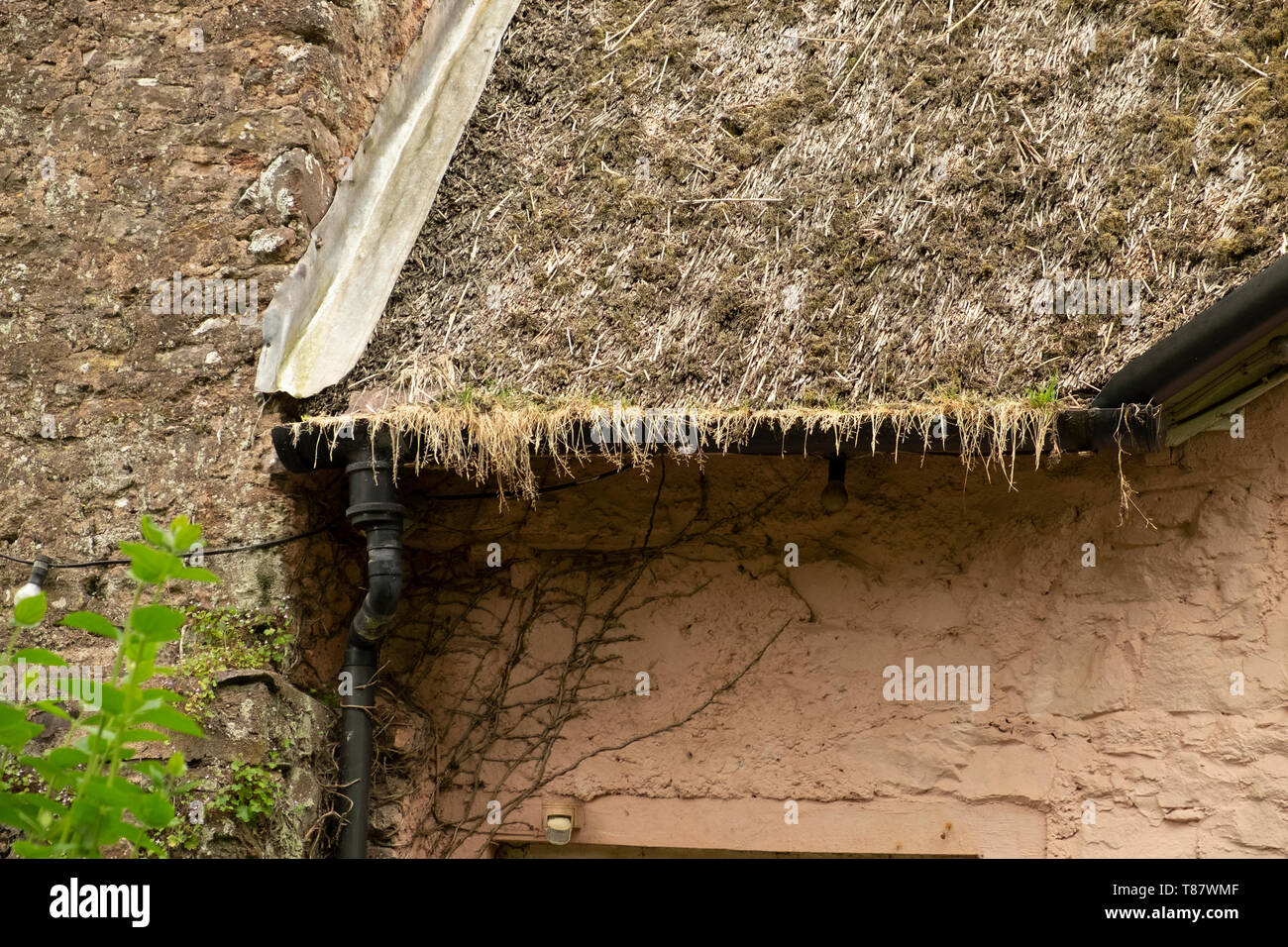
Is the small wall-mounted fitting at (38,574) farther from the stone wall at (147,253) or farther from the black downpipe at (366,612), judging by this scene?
the black downpipe at (366,612)

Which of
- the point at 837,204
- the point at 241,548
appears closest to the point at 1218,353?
the point at 837,204

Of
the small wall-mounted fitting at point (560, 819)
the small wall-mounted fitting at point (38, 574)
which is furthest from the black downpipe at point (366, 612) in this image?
the small wall-mounted fitting at point (38, 574)

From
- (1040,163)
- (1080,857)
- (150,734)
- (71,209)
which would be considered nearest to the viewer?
(150,734)

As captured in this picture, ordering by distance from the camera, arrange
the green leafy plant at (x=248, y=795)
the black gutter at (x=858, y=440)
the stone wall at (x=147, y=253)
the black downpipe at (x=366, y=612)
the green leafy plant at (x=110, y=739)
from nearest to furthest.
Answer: the green leafy plant at (x=110, y=739), the black gutter at (x=858, y=440), the green leafy plant at (x=248, y=795), the black downpipe at (x=366, y=612), the stone wall at (x=147, y=253)

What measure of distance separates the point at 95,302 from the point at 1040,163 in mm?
3054

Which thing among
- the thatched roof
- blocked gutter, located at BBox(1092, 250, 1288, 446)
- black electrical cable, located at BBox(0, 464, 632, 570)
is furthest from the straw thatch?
black electrical cable, located at BBox(0, 464, 632, 570)

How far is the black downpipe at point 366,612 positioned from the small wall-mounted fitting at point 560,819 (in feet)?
1.85

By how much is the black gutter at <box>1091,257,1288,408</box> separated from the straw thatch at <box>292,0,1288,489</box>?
0.52ft

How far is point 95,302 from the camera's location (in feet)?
13.2

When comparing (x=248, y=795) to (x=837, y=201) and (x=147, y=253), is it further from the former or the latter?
(x=837, y=201)

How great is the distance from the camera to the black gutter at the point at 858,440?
328cm

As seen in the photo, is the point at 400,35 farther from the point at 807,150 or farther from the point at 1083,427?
the point at 1083,427

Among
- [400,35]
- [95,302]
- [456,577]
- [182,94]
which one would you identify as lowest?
[456,577]
